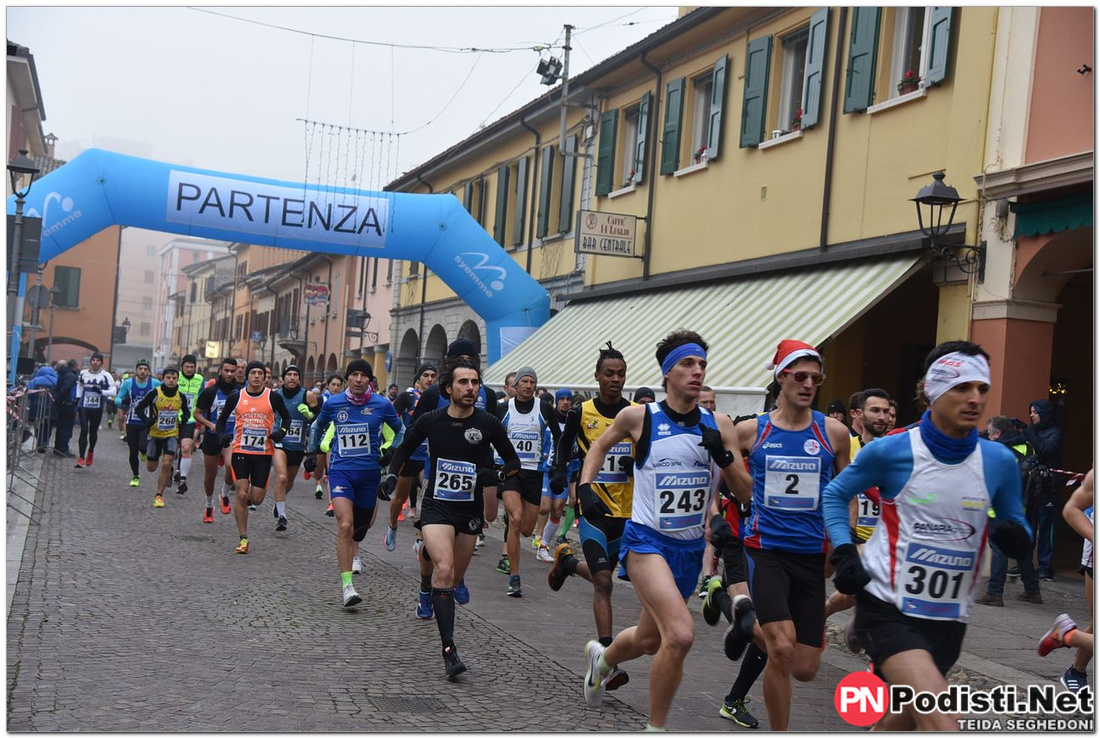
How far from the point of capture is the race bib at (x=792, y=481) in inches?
231

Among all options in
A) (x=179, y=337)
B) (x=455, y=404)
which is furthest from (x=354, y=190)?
(x=179, y=337)

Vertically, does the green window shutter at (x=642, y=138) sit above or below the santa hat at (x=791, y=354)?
above

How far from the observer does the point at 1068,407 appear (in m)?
16.3

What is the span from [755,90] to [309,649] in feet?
42.1

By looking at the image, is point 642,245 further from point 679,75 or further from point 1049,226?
point 1049,226

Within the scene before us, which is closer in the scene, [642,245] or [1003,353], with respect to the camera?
[1003,353]

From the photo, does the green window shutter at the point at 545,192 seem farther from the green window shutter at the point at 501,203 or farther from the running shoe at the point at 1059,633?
the running shoe at the point at 1059,633

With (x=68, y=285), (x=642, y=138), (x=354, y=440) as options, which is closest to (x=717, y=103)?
(x=642, y=138)

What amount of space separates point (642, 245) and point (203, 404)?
369 inches

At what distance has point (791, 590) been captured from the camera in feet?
18.9

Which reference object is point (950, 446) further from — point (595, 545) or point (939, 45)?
point (939, 45)

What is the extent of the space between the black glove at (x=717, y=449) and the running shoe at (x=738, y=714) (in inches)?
51.8

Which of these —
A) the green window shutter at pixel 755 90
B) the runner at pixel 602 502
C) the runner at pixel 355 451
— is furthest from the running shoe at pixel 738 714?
the green window shutter at pixel 755 90

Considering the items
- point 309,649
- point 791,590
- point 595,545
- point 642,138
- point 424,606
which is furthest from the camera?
point 642,138
